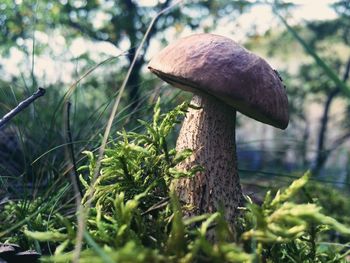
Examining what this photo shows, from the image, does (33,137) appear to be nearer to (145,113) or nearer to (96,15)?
(145,113)

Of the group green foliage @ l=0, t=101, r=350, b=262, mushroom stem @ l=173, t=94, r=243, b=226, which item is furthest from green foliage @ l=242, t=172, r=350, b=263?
mushroom stem @ l=173, t=94, r=243, b=226

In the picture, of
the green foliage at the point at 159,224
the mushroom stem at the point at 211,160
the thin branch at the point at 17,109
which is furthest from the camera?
the mushroom stem at the point at 211,160

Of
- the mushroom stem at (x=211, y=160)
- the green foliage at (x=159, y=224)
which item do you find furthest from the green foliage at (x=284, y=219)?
the mushroom stem at (x=211, y=160)

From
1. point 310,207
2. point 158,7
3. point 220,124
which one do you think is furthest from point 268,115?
point 158,7

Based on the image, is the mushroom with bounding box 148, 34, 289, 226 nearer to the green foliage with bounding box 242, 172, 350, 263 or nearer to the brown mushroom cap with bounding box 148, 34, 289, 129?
the brown mushroom cap with bounding box 148, 34, 289, 129

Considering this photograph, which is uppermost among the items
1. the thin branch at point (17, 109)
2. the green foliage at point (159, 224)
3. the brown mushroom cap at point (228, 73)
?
the brown mushroom cap at point (228, 73)

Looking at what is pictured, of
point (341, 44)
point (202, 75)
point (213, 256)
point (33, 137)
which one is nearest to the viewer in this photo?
point (213, 256)

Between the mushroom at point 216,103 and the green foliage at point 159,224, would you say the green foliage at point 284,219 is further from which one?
the mushroom at point 216,103

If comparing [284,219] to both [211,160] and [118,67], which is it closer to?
[211,160]
